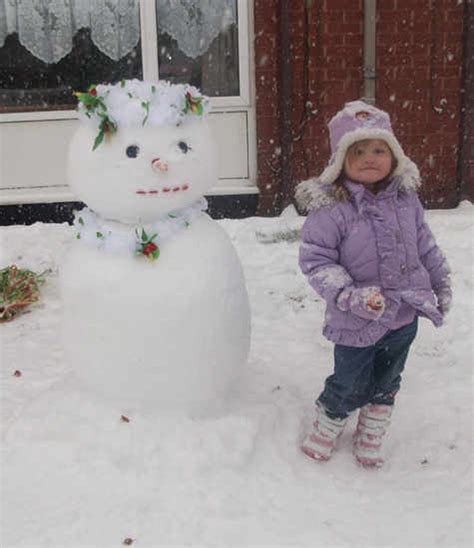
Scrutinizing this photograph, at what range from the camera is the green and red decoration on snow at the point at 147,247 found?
3.26 m

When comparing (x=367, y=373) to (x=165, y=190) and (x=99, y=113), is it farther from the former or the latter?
(x=99, y=113)

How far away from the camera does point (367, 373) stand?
3.38 m

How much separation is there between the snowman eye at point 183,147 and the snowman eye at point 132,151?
0.19m

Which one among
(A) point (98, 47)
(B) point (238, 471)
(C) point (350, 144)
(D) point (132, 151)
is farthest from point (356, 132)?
(A) point (98, 47)

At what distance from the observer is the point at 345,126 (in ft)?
10.3

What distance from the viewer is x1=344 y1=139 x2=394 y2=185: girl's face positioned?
3.17 metres

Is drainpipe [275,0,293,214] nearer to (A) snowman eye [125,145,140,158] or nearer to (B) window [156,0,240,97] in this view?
(B) window [156,0,240,97]

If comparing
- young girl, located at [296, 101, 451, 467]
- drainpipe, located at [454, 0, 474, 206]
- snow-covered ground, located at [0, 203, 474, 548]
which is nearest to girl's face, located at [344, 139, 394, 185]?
young girl, located at [296, 101, 451, 467]

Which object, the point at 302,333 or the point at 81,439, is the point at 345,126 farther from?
the point at 302,333

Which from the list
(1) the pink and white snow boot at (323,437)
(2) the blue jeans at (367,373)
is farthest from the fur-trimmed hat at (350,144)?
(1) the pink and white snow boot at (323,437)

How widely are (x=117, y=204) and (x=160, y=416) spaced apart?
924mm

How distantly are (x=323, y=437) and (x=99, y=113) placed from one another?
1.68 m

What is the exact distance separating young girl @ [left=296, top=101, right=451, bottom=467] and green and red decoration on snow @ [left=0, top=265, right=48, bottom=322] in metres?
2.77

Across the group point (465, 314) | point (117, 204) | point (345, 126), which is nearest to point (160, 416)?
point (117, 204)
